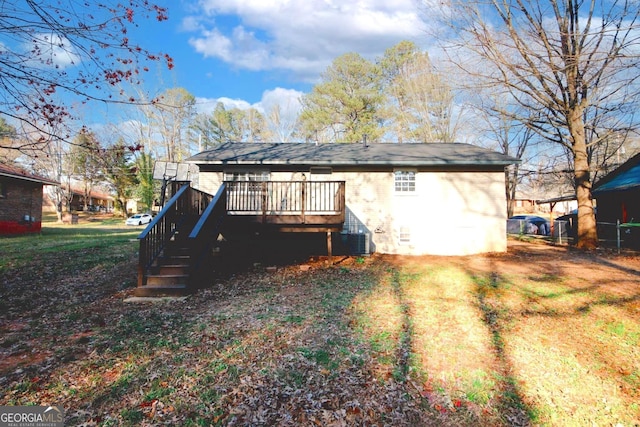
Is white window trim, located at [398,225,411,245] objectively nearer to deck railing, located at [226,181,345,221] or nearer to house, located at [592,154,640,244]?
deck railing, located at [226,181,345,221]

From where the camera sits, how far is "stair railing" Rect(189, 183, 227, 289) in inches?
294

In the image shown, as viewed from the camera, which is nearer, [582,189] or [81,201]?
[582,189]

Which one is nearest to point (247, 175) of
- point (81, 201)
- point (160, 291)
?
point (160, 291)

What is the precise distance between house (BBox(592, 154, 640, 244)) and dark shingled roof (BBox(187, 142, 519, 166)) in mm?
6529

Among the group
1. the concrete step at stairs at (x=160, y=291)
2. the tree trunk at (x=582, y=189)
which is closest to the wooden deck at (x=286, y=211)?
the concrete step at stairs at (x=160, y=291)

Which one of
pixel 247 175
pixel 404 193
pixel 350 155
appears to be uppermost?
pixel 350 155

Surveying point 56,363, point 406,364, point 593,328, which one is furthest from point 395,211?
point 56,363

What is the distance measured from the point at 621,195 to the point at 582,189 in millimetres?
4042

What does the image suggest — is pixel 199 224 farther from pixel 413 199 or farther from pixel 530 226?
pixel 530 226

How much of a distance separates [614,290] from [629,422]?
4.72 metres

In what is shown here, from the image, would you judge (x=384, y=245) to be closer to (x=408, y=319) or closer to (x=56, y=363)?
(x=408, y=319)

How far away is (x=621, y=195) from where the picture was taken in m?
14.9

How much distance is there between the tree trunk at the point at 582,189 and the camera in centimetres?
1260

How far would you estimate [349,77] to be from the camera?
26.5 metres
